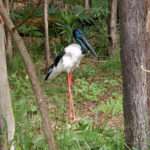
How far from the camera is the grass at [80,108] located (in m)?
4.16

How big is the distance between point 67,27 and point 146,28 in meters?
5.22

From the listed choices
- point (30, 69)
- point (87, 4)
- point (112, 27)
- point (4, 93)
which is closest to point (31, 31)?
point (87, 4)

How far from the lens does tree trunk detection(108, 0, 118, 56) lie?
918cm

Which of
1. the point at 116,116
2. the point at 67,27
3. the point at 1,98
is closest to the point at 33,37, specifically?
the point at 67,27

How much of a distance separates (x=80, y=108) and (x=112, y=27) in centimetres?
252

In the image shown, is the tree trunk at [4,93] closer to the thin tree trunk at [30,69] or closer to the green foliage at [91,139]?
the thin tree trunk at [30,69]

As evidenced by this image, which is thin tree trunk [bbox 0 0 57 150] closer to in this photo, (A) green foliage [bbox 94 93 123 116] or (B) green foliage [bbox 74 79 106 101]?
(A) green foliage [bbox 94 93 123 116]

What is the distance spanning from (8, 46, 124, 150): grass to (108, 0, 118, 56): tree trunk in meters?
0.37

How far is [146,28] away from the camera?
4066 millimetres

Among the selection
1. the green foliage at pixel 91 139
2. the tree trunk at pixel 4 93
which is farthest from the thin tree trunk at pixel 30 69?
the green foliage at pixel 91 139

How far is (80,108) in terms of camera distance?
710 centimetres

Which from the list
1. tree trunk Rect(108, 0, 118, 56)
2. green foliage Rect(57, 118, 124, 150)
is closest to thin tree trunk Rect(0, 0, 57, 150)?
green foliage Rect(57, 118, 124, 150)

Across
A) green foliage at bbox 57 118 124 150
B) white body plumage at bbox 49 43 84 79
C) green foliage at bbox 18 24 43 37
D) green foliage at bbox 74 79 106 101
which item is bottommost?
green foliage at bbox 74 79 106 101

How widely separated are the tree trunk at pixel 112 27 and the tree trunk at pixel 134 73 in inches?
196
